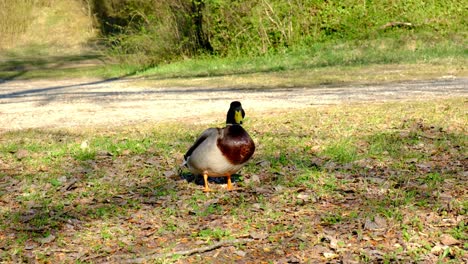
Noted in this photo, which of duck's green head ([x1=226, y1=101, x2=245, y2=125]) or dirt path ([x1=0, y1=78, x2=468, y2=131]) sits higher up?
duck's green head ([x1=226, y1=101, x2=245, y2=125])

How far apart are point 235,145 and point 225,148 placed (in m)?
0.08

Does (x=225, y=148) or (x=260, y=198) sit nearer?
(x=225, y=148)

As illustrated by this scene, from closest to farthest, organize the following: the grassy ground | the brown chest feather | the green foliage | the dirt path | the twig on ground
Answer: the twig on ground < the grassy ground < the brown chest feather < the dirt path < the green foliage

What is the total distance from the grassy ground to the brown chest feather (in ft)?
1.19

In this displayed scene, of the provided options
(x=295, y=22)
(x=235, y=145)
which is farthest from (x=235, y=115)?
(x=295, y=22)

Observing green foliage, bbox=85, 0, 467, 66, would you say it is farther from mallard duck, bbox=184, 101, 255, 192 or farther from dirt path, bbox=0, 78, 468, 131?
mallard duck, bbox=184, 101, 255, 192

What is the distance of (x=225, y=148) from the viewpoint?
523 cm

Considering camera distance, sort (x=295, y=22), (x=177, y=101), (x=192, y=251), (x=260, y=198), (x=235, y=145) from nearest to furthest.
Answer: (x=192, y=251), (x=235, y=145), (x=260, y=198), (x=177, y=101), (x=295, y=22)

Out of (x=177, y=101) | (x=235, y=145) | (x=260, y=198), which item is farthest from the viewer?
(x=177, y=101)

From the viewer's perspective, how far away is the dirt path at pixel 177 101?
972cm

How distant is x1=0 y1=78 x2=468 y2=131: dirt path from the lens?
31.9 ft

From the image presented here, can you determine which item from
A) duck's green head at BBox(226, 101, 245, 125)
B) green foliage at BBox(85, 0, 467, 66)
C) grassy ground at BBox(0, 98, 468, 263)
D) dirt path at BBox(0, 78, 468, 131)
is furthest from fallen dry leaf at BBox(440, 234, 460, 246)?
green foliage at BBox(85, 0, 467, 66)

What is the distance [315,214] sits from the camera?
199 inches

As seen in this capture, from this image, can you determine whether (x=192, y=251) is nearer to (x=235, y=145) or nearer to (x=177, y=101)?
(x=235, y=145)
